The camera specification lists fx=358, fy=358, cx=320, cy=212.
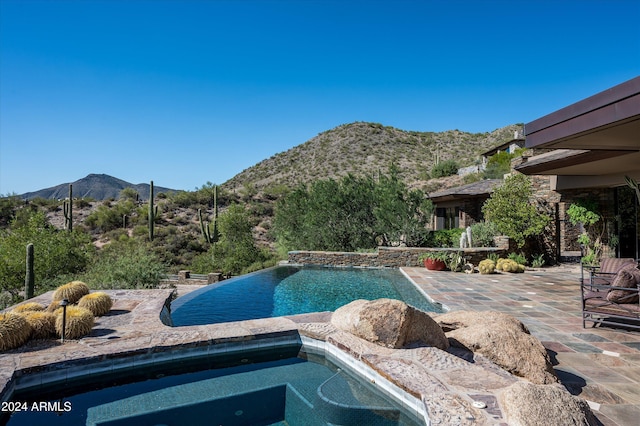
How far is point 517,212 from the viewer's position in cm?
1330

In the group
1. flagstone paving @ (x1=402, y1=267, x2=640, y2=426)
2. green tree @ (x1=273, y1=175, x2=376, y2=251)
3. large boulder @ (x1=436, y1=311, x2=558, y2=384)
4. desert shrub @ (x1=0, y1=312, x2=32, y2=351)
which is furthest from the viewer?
green tree @ (x1=273, y1=175, x2=376, y2=251)

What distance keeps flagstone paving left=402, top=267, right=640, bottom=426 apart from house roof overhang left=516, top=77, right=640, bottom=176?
283cm

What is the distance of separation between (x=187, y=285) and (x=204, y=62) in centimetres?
1050

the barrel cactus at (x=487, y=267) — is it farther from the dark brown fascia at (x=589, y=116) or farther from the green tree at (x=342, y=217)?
the dark brown fascia at (x=589, y=116)

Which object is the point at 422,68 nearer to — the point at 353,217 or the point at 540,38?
the point at 540,38

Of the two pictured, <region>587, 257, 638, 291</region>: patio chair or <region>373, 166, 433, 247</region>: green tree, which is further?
<region>373, 166, 433, 247</region>: green tree

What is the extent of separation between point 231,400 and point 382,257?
10.4m

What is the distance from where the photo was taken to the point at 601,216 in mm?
12359

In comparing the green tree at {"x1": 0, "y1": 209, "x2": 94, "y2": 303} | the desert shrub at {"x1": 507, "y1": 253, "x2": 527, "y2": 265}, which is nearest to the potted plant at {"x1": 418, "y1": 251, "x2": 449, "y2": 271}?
the desert shrub at {"x1": 507, "y1": 253, "x2": 527, "y2": 265}

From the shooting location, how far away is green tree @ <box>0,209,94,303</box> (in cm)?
1198

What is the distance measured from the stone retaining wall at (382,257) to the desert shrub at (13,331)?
1056 centimetres

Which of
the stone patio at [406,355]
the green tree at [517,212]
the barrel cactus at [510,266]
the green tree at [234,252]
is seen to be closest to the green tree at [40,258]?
the green tree at [234,252]

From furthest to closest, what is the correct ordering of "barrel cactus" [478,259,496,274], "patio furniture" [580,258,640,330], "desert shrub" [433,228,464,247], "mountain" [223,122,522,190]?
"mountain" [223,122,522,190], "desert shrub" [433,228,464,247], "barrel cactus" [478,259,496,274], "patio furniture" [580,258,640,330]

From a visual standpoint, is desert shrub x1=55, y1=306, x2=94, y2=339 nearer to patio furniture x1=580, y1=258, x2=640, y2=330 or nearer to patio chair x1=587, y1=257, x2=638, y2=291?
patio furniture x1=580, y1=258, x2=640, y2=330
